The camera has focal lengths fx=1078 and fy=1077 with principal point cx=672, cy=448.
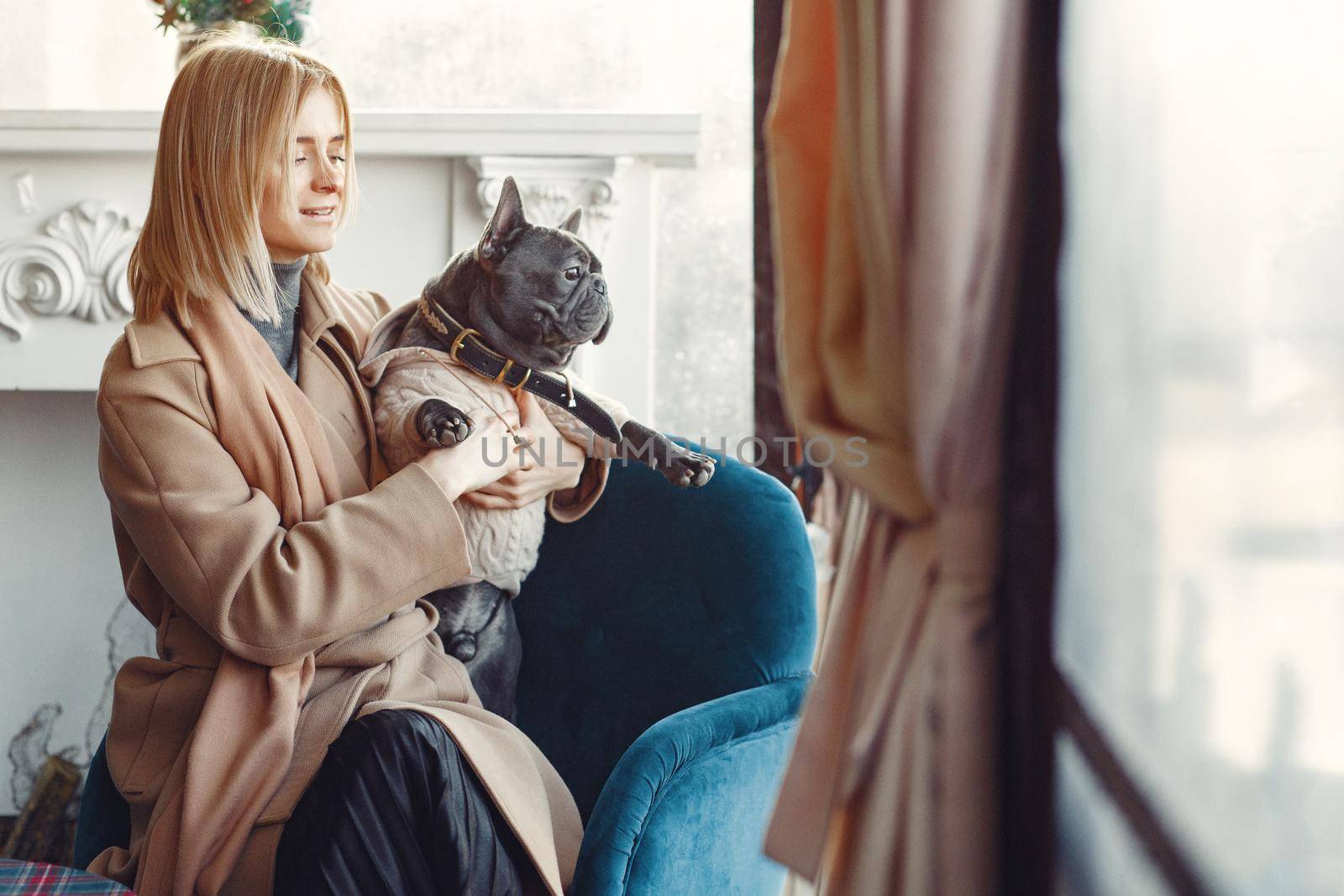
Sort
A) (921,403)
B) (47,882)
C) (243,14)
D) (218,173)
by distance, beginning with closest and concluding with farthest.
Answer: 1. (921,403)
2. (47,882)
3. (218,173)
4. (243,14)

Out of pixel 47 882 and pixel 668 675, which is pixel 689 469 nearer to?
pixel 668 675

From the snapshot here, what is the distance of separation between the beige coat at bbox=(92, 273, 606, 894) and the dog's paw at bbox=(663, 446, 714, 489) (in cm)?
27

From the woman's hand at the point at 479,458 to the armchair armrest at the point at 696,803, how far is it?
1.17 feet

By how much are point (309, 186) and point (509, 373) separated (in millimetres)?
333

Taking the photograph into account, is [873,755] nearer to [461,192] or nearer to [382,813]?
[382,813]

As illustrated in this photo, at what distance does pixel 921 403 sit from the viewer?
691 millimetres

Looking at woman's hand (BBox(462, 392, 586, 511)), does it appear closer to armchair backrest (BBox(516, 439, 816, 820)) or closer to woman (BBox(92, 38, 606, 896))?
woman (BBox(92, 38, 606, 896))

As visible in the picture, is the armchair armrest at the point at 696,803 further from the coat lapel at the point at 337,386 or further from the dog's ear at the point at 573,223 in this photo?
the dog's ear at the point at 573,223

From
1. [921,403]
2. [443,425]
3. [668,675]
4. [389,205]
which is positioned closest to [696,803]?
[668,675]

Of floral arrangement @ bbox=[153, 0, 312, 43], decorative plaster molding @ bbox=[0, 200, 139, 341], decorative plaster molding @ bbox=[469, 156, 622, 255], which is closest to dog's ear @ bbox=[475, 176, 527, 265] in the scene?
decorative plaster molding @ bbox=[469, 156, 622, 255]

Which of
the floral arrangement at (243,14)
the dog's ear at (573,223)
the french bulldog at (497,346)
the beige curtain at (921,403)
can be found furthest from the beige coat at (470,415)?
the floral arrangement at (243,14)

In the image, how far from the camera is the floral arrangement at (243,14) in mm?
1930

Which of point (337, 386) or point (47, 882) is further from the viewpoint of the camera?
point (337, 386)

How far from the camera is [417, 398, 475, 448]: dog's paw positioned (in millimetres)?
1243
